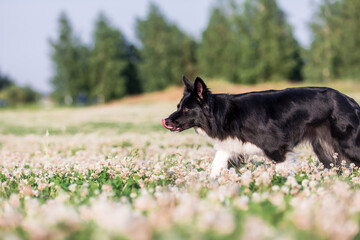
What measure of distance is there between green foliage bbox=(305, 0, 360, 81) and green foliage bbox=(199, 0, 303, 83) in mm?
3299

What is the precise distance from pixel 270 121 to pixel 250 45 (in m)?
49.9

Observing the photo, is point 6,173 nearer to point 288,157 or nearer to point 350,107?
point 288,157

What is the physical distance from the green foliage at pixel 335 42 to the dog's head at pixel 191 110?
46511mm

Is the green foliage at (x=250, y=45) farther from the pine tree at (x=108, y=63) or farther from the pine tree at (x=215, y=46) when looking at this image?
the pine tree at (x=108, y=63)

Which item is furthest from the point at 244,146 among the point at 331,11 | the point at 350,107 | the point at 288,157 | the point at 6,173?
the point at 331,11

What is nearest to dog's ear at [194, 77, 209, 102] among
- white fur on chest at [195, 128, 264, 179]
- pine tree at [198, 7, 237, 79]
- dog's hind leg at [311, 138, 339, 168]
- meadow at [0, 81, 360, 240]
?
white fur on chest at [195, 128, 264, 179]

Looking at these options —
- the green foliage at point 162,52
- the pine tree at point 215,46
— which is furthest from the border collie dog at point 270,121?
the green foliage at point 162,52

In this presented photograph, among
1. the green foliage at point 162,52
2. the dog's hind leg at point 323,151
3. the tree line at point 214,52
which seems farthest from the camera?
the green foliage at point 162,52

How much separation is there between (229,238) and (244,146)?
11.5 feet

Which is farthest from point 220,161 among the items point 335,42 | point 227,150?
point 335,42

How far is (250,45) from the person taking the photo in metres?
53.3

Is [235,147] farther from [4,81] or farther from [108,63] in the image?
[4,81]

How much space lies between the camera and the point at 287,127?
5457 mm

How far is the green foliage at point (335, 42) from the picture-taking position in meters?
48.3
